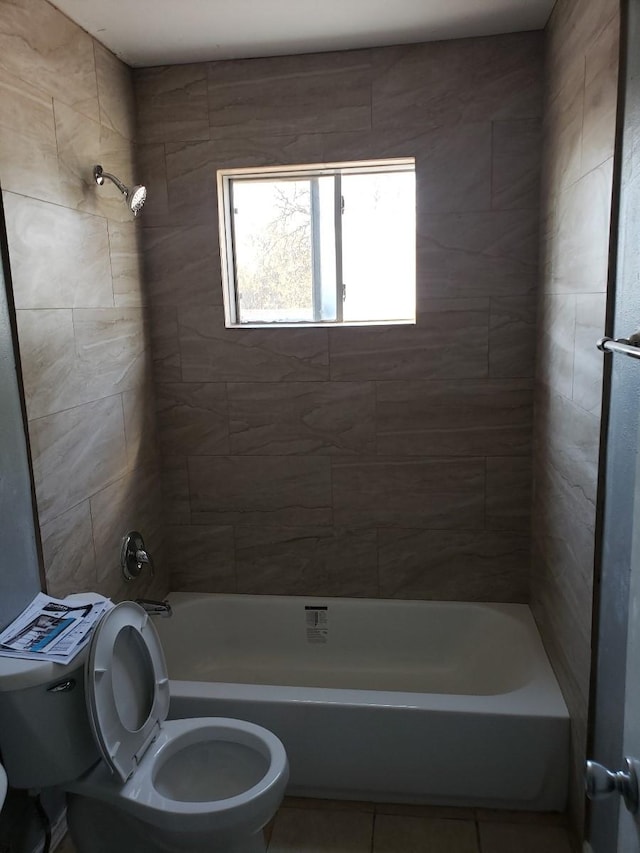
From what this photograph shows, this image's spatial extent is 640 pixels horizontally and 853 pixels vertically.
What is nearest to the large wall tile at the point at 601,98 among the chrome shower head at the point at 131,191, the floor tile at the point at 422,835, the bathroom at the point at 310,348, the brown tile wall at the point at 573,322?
the brown tile wall at the point at 573,322

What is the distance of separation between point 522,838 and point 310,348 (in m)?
1.90

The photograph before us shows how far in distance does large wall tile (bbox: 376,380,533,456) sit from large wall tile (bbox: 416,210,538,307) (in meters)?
0.39

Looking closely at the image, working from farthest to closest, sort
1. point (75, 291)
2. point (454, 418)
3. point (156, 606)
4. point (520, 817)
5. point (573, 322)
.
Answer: point (454, 418) < point (156, 606) < point (75, 291) < point (520, 817) < point (573, 322)

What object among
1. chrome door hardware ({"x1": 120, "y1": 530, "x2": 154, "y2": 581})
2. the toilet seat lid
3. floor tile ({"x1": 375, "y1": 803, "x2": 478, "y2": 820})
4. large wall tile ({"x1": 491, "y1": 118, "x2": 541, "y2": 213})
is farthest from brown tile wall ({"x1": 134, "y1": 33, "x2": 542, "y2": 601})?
the toilet seat lid

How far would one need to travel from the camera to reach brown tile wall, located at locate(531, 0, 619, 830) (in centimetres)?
173

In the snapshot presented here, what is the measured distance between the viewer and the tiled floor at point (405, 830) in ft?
6.69

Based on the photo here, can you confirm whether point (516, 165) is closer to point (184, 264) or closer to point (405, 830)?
point (184, 264)

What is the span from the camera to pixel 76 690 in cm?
172

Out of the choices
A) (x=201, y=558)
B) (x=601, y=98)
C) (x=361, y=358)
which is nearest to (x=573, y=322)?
(x=601, y=98)

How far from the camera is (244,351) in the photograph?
9.30 feet

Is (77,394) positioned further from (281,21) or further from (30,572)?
(281,21)

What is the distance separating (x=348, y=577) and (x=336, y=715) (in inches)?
32.8

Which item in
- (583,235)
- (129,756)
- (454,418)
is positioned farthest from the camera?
(454,418)

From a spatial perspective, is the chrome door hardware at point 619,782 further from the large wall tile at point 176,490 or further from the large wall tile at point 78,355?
the large wall tile at point 176,490
